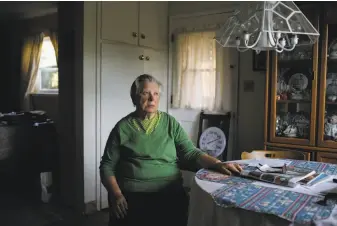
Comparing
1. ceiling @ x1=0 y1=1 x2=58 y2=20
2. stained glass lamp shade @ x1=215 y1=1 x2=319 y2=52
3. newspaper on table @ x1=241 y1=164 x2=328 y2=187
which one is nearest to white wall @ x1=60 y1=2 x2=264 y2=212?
ceiling @ x1=0 y1=1 x2=58 y2=20

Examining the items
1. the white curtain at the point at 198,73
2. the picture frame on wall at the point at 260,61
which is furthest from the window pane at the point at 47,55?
the picture frame on wall at the point at 260,61

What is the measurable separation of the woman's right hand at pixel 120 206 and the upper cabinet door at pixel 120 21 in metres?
1.83

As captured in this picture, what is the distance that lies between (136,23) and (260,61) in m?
1.29

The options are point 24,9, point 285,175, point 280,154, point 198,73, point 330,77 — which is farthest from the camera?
point 24,9

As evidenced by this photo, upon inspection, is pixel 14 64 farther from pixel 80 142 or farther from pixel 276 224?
pixel 276 224

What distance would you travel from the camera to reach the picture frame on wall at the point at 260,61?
310 centimetres

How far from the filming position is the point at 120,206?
5.28ft

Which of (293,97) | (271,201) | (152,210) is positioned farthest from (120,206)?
(293,97)

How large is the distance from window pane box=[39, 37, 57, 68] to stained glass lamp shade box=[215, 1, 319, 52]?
3045 mm

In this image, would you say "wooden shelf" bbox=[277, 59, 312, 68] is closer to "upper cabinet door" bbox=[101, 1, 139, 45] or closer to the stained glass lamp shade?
the stained glass lamp shade

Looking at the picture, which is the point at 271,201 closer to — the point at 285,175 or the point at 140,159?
the point at 285,175

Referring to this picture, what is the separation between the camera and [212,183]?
58.7 inches

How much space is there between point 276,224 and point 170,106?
273 centimetres

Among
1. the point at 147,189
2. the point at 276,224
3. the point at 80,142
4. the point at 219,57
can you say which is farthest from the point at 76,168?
the point at 276,224
